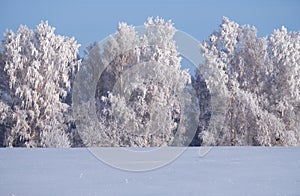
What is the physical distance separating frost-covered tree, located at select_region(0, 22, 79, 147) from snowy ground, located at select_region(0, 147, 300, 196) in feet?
30.5

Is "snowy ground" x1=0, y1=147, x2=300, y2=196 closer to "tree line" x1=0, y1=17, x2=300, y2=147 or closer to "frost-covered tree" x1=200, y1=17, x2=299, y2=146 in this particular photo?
"tree line" x1=0, y1=17, x2=300, y2=147

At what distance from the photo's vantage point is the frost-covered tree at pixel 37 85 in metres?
15.0

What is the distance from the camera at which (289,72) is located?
15.8 meters

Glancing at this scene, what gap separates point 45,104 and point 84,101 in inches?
79.0

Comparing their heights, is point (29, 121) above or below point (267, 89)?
below

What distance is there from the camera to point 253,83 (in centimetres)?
1619

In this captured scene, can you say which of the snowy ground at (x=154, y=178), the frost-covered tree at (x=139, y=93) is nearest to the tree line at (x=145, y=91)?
the frost-covered tree at (x=139, y=93)

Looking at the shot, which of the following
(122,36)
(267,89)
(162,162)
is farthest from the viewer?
(267,89)

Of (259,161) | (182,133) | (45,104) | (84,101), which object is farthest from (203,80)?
(259,161)

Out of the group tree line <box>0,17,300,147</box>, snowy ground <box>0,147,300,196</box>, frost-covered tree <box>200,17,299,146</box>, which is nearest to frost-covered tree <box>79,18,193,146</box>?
tree line <box>0,17,300,147</box>

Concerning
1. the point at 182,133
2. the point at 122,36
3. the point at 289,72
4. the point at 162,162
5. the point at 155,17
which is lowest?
the point at 162,162

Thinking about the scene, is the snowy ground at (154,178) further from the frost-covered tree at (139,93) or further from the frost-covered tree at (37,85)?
the frost-covered tree at (37,85)

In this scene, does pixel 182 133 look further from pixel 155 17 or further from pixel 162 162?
pixel 162 162

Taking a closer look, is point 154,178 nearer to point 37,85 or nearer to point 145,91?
point 145,91
